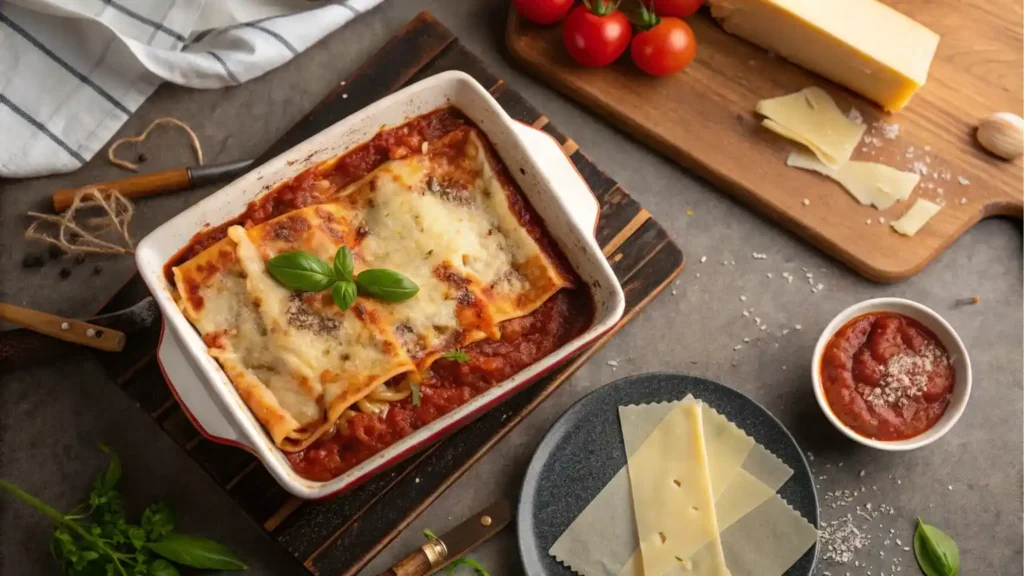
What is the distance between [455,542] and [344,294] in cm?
89

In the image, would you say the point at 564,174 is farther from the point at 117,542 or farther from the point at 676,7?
the point at 117,542

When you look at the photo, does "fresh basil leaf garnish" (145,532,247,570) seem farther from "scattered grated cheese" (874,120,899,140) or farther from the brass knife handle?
"scattered grated cheese" (874,120,899,140)

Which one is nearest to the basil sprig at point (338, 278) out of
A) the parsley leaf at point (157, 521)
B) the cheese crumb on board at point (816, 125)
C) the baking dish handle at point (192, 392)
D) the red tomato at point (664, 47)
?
the baking dish handle at point (192, 392)

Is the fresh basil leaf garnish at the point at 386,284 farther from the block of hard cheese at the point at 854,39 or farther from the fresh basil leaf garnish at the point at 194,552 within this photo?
the block of hard cheese at the point at 854,39

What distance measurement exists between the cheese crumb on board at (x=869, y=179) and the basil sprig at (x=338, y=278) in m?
1.54

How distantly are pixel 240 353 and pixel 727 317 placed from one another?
5.34 feet

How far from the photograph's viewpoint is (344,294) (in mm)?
2465

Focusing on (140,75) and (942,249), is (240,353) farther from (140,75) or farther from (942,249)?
(942,249)

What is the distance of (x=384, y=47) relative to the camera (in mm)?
3225

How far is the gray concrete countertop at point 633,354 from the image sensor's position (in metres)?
2.95

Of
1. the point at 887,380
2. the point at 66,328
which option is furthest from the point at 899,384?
the point at 66,328

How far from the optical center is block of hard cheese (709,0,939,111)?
322 cm

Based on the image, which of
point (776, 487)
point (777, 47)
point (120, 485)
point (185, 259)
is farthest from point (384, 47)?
point (776, 487)

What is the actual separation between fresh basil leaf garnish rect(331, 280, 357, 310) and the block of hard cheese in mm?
1795
